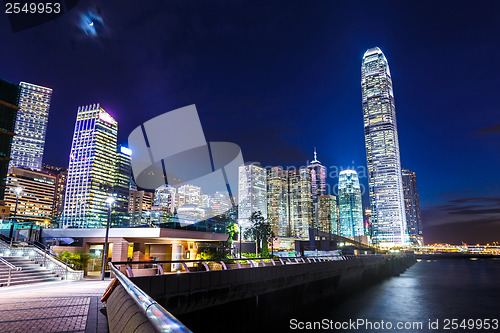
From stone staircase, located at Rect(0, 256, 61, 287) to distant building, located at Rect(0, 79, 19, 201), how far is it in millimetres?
59866

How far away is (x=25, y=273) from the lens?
1875 cm

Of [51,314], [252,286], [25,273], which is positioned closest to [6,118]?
[25,273]

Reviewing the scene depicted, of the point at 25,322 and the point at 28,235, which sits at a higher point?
the point at 28,235

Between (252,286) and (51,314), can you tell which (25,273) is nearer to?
(51,314)

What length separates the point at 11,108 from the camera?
2707 inches

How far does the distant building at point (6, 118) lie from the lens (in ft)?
219

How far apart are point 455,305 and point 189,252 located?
31664 mm

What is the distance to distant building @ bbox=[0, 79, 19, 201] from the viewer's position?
6688 cm

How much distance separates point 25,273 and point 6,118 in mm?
64235

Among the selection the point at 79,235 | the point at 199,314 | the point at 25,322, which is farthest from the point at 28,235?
the point at 25,322

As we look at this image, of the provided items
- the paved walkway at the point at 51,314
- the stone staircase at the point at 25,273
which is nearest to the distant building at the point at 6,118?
the stone staircase at the point at 25,273

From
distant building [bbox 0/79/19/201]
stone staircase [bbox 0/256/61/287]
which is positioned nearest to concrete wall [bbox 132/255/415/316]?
stone staircase [bbox 0/256/61/287]

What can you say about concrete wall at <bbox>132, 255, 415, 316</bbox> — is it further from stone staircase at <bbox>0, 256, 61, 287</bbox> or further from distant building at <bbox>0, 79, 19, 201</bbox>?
distant building at <bbox>0, 79, 19, 201</bbox>

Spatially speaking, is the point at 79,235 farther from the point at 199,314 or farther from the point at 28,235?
the point at 199,314
